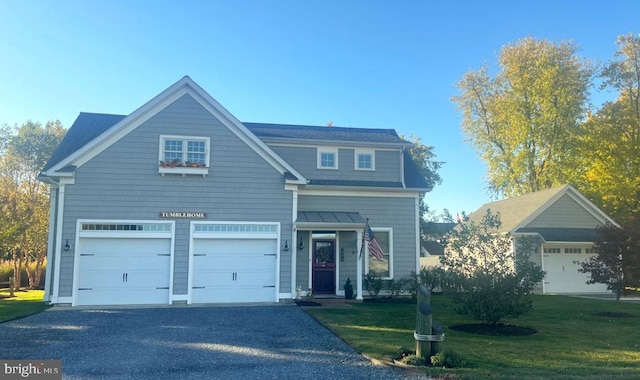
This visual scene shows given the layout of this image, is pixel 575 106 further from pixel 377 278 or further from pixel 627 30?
pixel 377 278

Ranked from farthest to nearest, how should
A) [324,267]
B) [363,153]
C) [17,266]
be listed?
[17,266] → [363,153] → [324,267]

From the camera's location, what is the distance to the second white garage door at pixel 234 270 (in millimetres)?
14164

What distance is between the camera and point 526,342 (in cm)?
848

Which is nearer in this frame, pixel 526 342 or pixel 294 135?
pixel 526 342

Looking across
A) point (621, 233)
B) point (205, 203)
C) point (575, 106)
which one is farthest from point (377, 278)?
point (575, 106)

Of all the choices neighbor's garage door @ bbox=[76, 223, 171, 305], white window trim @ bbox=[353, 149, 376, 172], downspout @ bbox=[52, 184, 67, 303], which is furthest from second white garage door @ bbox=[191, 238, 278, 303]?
white window trim @ bbox=[353, 149, 376, 172]

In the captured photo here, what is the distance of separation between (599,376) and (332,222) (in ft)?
32.4

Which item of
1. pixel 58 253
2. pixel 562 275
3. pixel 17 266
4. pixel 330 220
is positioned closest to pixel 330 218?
pixel 330 220

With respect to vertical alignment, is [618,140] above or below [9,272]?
above

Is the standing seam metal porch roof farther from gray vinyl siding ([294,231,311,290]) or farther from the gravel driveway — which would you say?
the gravel driveway

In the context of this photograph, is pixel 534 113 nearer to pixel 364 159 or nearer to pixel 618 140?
pixel 618 140

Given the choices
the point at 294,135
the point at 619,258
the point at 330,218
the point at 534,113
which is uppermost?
the point at 534,113

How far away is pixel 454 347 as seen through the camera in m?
7.84

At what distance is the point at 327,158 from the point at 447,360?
11.5m
